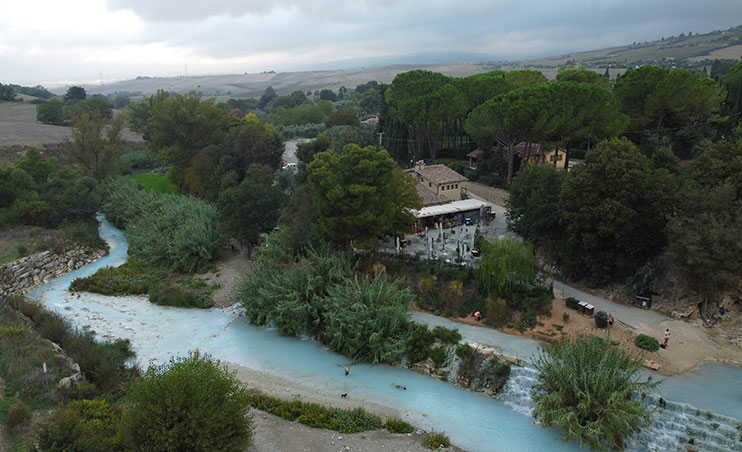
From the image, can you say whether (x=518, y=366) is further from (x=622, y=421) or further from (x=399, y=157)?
(x=399, y=157)

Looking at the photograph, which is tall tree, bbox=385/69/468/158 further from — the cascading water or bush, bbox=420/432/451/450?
bush, bbox=420/432/451/450

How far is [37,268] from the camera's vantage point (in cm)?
3206

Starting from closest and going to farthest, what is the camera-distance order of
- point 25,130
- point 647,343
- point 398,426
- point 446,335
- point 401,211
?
point 398,426
point 647,343
point 446,335
point 401,211
point 25,130

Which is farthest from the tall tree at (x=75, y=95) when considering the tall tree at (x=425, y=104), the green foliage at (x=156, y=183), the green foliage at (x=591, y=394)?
the green foliage at (x=591, y=394)

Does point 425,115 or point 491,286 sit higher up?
point 425,115

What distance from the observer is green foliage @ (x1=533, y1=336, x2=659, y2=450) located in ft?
54.3

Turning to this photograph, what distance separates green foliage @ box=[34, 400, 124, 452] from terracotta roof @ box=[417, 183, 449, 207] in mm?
25286

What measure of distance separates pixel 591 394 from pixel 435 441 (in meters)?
6.01

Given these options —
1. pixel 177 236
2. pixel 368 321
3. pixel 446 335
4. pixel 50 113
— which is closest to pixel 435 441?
pixel 446 335

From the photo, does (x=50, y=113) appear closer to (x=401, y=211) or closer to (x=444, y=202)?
(x=444, y=202)

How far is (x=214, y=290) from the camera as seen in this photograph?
30719mm

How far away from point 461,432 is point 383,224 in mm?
13003

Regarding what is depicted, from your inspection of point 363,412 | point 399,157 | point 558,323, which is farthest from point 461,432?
point 399,157

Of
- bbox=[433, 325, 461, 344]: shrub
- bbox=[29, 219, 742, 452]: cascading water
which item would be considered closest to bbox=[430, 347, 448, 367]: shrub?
bbox=[29, 219, 742, 452]: cascading water
